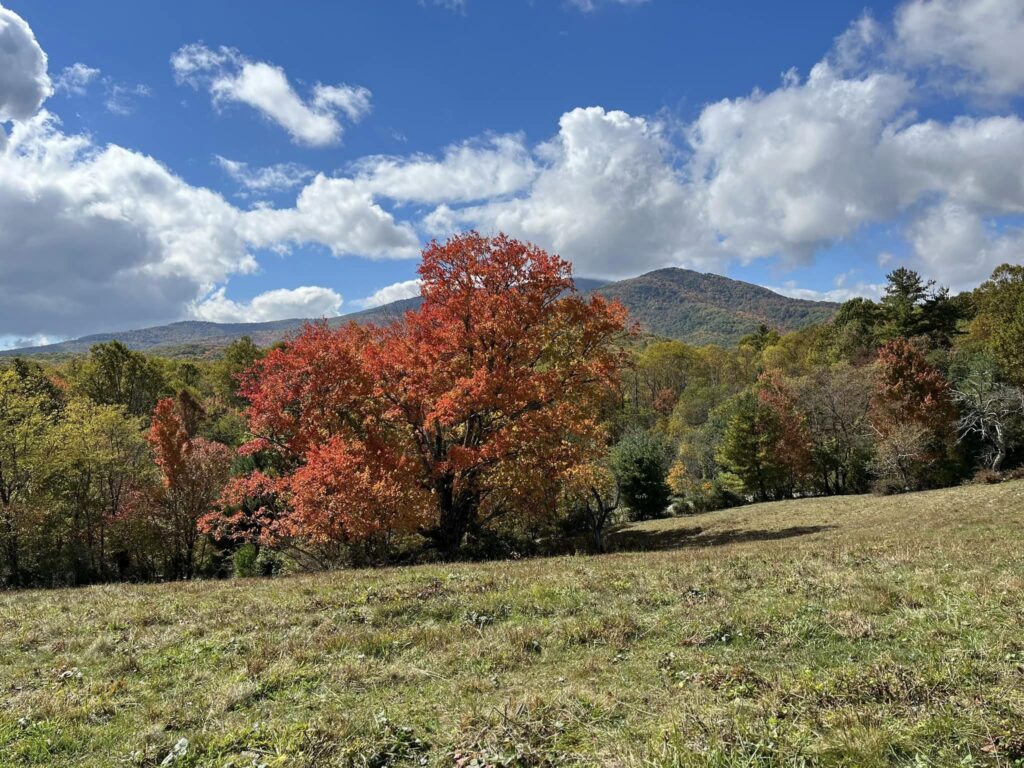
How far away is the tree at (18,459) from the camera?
92.7 feet

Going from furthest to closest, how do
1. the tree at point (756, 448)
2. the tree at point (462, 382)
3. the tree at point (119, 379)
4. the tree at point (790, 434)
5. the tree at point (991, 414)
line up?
the tree at point (119, 379)
the tree at point (790, 434)
the tree at point (756, 448)
the tree at point (991, 414)
the tree at point (462, 382)

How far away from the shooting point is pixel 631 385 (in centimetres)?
9538

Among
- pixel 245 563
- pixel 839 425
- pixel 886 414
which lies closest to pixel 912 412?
pixel 886 414

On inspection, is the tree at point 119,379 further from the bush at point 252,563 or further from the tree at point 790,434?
the tree at point 790,434

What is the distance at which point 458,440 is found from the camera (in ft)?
81.1

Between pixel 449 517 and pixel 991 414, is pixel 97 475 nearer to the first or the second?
Answer: pixel 449 517

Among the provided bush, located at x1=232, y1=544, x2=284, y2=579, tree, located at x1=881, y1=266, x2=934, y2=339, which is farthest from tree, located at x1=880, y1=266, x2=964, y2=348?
bush, located at x1=232, y1=544, x2=284, y2=579

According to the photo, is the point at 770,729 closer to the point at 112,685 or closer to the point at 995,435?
the point at 112,685

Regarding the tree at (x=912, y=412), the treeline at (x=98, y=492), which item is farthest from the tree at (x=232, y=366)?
the tree at (x=912, y=412)

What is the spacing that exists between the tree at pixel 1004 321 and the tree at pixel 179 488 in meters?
59.3

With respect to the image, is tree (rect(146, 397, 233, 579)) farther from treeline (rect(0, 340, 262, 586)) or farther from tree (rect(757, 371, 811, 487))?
tree (rect(757, 371, 811, 487))

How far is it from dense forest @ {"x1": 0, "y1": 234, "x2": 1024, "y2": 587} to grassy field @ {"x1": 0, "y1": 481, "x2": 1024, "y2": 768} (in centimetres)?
942

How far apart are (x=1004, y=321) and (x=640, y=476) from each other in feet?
114

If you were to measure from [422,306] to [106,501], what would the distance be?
27508 mm
